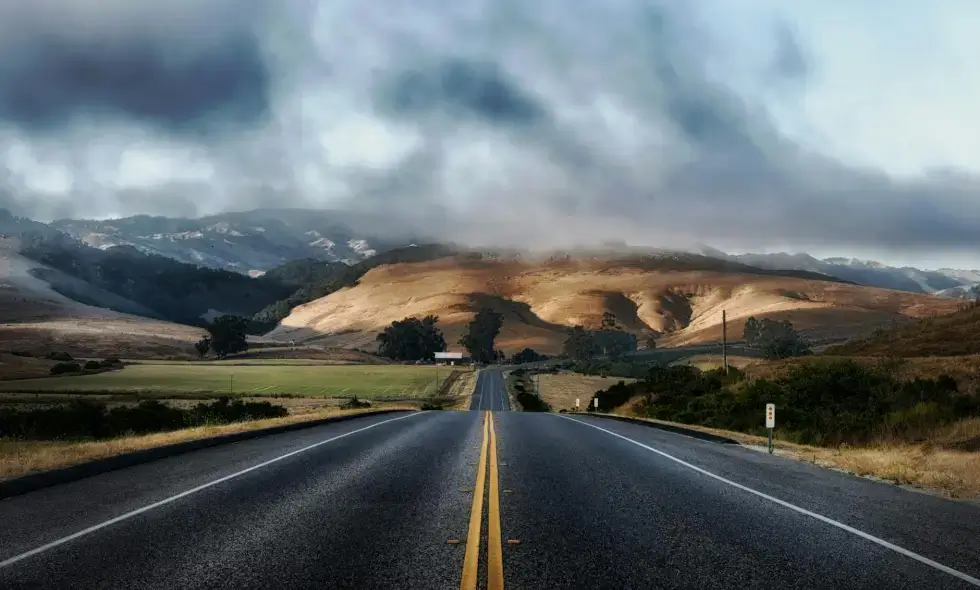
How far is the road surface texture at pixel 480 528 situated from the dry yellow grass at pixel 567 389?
7780 centimetres

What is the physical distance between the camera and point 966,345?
186 ft

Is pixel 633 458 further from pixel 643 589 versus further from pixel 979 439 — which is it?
pixel 643 589

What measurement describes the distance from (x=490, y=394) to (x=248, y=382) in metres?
39.9

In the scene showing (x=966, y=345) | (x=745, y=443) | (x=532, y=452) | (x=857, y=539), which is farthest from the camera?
(x=966, y=345)

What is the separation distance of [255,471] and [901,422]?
19458mm

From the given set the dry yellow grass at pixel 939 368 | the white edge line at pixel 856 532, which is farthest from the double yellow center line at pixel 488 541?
the dry yellow grass at pixel 939 368

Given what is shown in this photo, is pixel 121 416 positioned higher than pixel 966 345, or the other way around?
pixel 966 345

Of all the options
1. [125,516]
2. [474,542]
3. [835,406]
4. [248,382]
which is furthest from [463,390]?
[474,542]

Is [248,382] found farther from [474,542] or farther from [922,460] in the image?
[474,542]

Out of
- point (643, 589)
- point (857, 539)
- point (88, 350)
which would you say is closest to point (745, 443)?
point (857, 539)

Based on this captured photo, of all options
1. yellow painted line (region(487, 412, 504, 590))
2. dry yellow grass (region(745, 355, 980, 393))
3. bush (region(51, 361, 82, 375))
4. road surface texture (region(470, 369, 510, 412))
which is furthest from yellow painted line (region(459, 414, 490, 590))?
bush (region(51, 361, 82, 375))

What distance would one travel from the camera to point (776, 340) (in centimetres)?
12506

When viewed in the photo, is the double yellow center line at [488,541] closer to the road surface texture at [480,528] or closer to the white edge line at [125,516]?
the road surface texture at [480,528]

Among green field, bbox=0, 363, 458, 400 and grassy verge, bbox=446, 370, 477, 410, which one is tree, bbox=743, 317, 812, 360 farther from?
green field, bbox=0, 363, 458, 400
